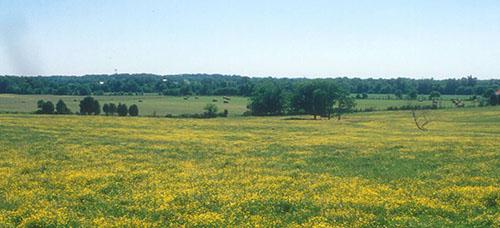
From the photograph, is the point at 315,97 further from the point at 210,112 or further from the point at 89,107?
the point at 89,107

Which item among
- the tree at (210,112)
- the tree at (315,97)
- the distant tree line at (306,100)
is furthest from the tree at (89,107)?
the tree at (315,97)

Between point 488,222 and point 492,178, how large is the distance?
8.38 m

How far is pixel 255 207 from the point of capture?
15.8 meters

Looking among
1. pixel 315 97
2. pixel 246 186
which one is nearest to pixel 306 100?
pixel 315 97

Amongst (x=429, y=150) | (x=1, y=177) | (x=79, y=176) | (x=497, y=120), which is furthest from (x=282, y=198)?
(x=497, y=120)

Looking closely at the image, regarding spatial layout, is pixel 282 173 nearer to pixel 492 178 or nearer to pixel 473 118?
pixel 492 178

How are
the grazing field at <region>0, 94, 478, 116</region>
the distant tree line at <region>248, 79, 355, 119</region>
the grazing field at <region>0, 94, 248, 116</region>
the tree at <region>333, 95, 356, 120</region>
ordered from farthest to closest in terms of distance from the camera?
the distant tree line at <region>248, 79, 355, 119</region>
the tree at <region>333, 95, 356, 120</region>
the grazing field at <region>0, 94, 478, 116</region>
the grazing field at <region>0, 94, 248, 116</region>

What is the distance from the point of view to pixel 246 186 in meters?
19.8

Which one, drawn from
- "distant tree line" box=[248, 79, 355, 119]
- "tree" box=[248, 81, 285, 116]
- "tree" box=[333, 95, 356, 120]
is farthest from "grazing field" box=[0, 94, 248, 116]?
"tree" box=[333, 95, 356, 120]

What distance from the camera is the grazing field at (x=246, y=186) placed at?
14.5 metres

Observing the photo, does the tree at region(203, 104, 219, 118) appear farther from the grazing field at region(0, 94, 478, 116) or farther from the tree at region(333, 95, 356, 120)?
the tree at region(333, 95, 356, 120)

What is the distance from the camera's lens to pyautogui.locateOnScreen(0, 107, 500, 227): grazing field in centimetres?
1447

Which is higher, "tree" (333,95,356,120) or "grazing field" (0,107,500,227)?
"grazing field" (0,107,500,227)

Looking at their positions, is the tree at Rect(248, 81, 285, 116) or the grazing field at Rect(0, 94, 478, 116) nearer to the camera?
the grazing field at Rect(0, 94, 478, 116)
